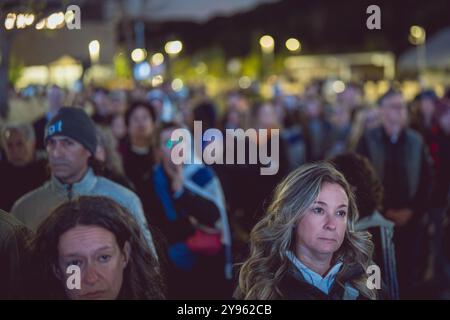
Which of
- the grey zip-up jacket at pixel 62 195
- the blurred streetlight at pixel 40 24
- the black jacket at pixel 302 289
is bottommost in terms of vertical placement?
the black jacket at pixel 302 289

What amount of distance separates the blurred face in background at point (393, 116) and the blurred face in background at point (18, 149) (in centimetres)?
260

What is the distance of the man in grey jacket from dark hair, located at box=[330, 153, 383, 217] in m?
1.08

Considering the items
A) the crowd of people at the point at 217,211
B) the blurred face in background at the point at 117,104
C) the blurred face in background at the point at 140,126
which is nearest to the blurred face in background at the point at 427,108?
the crowd of people at the point at 217,211

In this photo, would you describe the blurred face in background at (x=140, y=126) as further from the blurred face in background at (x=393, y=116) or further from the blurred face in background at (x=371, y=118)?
the blurred face in background at (x=371, y=118)

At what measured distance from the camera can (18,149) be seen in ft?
17.3

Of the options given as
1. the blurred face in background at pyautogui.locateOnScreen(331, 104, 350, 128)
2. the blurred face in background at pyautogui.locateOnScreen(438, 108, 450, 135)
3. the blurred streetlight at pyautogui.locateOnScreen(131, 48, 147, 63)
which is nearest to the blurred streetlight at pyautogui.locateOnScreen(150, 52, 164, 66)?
the blurred streetlight at pyautogui.locateOnScreen(131, 48, 147, 63)

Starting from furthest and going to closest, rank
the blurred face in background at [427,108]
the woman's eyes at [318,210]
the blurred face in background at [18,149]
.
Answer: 1. the blurred face in background at [427,108]
2. the blurred face in background at [18,149]
3. the woman's eyes at [318,210]


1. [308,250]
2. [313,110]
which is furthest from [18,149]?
[313,110]

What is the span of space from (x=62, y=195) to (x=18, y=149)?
1492 millimetres

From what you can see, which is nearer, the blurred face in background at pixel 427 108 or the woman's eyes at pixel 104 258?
the woman's eyes at pixel 104 258

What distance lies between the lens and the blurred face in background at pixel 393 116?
19.0ft

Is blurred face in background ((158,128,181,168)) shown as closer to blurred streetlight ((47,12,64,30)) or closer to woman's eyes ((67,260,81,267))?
blurred streetlight ((47,12,64,30))

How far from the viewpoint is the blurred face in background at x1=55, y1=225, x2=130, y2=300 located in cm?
260
